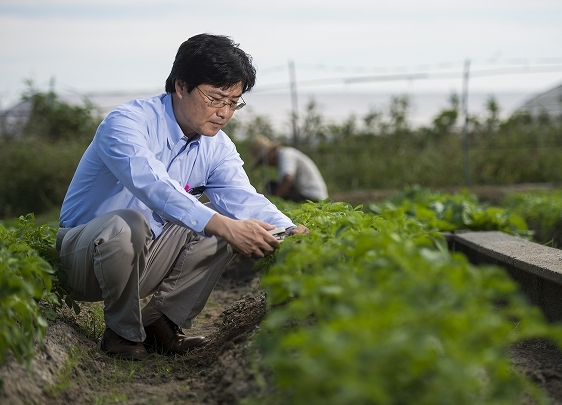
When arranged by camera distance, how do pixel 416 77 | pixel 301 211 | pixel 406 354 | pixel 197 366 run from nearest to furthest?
pixel 406 354
pixel 197 366
pixel 301 211
pixel 416 77

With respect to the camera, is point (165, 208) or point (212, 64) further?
point (212, 64)

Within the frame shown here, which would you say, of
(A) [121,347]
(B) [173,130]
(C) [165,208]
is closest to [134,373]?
(A) [121,347]

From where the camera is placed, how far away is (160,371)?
3.18 meters

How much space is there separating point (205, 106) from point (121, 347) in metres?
1.14

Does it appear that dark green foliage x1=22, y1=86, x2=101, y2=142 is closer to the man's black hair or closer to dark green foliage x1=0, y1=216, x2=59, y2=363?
the man's black hair

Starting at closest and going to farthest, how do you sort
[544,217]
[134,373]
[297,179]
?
1. [134,373]
2. [544,217]
3. [297,179]

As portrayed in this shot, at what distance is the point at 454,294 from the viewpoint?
171cm

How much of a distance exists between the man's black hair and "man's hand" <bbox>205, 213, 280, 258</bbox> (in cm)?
77

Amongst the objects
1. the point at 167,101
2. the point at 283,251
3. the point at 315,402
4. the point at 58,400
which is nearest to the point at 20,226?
the point at 167,101

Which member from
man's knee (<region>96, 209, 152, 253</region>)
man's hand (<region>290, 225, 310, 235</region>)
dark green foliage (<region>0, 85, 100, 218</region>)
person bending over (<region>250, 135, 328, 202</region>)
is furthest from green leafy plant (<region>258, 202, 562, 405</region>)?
dark green foliage (<region>0, 85, 100, 218</region>)

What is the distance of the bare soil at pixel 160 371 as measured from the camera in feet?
7.76

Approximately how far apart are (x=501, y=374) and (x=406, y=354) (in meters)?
0.26

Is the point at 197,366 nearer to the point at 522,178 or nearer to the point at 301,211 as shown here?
the point at 301,211

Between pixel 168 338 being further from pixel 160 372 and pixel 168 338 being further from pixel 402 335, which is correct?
pixel 402 335
